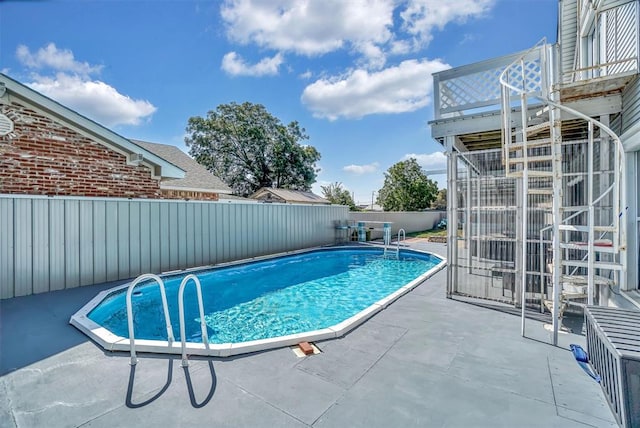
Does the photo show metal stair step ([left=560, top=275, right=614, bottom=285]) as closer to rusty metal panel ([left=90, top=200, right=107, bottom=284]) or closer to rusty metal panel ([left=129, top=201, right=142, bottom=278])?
rusty metal panel ([left=129, top=201, right=142, bottom=278])

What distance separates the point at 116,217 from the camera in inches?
274

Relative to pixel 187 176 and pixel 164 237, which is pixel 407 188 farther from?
pixel 164 237

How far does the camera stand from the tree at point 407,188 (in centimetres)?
2373

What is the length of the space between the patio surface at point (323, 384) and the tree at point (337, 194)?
25494 mm

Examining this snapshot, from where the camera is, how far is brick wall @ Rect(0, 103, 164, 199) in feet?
20.5

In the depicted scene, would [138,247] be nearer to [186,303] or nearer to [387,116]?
[186,303]

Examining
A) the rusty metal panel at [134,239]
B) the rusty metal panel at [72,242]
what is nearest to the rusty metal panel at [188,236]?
the rusty metal panel at [134,239]

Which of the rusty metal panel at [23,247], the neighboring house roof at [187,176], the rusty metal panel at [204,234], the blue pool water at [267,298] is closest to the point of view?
the blue pool water at [267,298]

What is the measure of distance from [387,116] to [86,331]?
15.3m

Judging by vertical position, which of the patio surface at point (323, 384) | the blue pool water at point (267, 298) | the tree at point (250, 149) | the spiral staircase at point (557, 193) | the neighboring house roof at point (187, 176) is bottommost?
the blue pool water at point (267, 298)

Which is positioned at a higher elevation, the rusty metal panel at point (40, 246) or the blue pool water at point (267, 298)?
the rusty metal panel at point (40, 246)

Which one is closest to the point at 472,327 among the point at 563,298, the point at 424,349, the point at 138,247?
the point at 424,349

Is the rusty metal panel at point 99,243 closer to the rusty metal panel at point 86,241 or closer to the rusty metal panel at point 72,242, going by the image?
the rusty metal panel at point 86,241

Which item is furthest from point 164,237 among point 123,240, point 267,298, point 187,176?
point 187,176
